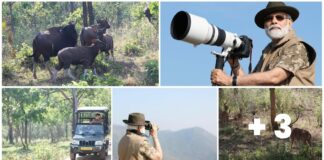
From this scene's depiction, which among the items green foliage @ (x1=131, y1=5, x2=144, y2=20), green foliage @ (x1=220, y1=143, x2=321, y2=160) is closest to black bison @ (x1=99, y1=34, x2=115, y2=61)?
green foliage @ (x1=131, y1=5, x2=144, y2=20)

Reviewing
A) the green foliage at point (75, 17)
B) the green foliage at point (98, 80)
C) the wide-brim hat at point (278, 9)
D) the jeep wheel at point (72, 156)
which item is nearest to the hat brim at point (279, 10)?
the wide-brim hat at point (278, 9)

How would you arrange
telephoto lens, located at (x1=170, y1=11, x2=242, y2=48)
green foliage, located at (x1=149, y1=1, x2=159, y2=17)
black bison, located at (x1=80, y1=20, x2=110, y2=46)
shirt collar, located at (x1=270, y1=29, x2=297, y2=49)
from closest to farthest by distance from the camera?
1. telephoto lens, located at (x1=170, y1=11, x2=242, y2=48)
2. shirt collar, located at (x1=270, y1=29, x2=297, y2=49)
3. green foliage, located at (x1=149, y1=1, x2=159, y2=17)
4. black bison, located at (x1=80, y1=20, x2=110, y2=46)

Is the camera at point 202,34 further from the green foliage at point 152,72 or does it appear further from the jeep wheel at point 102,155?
the jeep wheel at point 102,155

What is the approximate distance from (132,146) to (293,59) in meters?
1.34

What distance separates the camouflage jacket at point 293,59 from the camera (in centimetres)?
594

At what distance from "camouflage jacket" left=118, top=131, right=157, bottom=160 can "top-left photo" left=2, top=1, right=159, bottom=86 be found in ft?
6.98

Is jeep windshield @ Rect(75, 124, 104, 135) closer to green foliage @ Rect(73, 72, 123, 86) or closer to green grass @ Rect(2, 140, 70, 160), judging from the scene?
green grass @ Rect(2, 140, 70, 160)

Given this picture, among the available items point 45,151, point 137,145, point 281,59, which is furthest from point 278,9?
point 45,151

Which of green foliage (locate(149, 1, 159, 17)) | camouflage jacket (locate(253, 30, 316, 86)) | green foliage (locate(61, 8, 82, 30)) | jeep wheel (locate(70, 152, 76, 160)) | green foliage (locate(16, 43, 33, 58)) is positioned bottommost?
jeep wheel (locate(70, 152, 76, 160))

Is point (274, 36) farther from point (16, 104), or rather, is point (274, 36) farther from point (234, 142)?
point (16, 104)

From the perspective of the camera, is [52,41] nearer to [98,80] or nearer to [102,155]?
[98,80]

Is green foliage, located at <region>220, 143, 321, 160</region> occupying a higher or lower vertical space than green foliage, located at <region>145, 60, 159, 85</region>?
lower

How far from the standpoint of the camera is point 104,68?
8.20 m

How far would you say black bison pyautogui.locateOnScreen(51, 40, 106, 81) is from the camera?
8273mm
